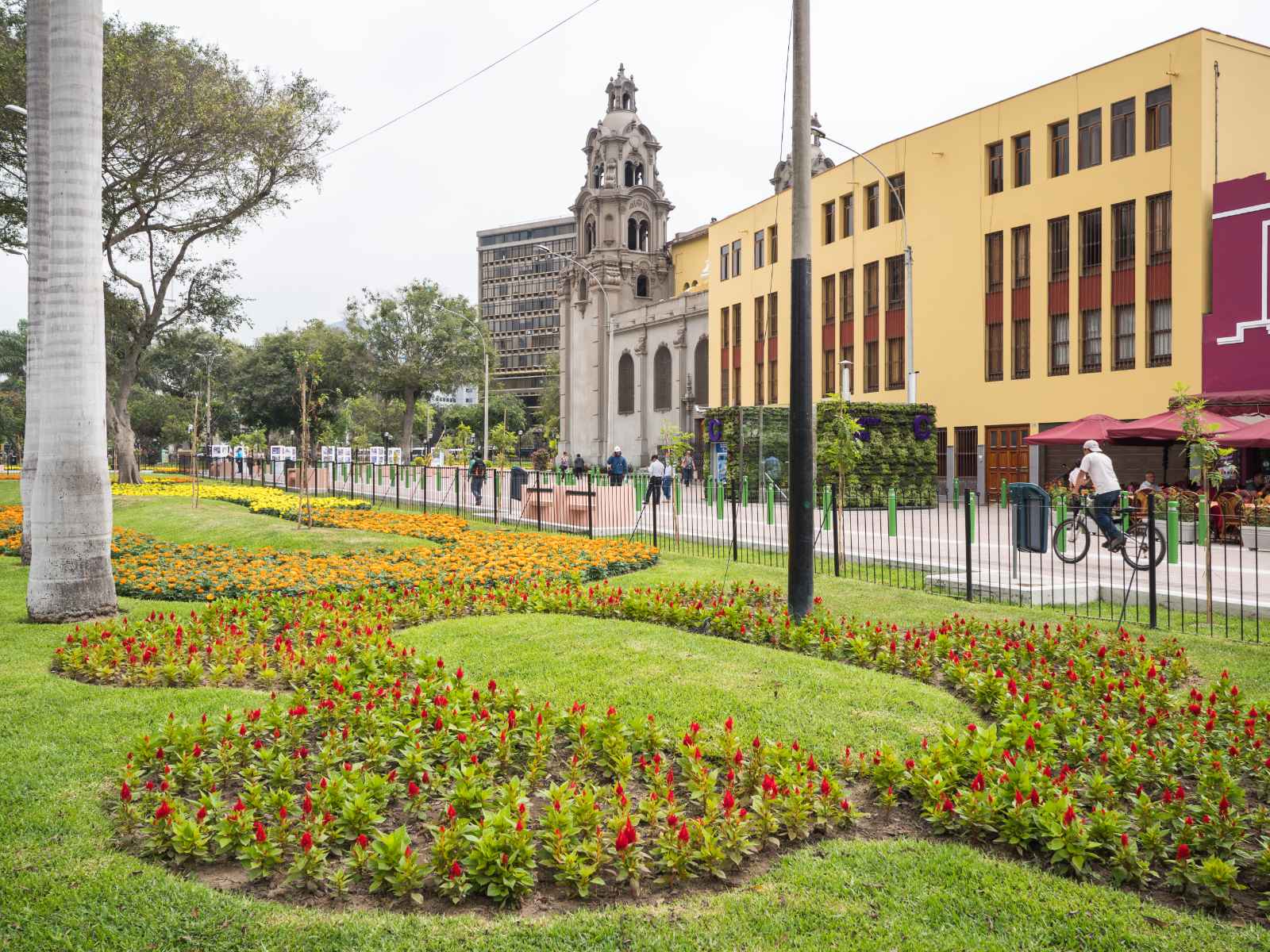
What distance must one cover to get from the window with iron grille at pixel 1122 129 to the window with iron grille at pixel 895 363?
10613mm

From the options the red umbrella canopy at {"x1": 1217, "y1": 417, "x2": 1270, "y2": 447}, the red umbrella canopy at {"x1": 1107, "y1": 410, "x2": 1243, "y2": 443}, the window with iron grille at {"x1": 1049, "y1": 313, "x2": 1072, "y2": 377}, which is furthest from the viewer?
the window with iron grille at {"x1": 1049, "y1": 313, "x2": 1072, "y2": 377}

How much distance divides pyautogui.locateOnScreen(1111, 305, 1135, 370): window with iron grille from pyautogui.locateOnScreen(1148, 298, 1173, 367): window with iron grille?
2.32 ft

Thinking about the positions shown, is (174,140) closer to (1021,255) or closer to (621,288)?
(1021,255)

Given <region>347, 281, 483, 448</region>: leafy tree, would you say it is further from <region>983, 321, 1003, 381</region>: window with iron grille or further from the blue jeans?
the blue jeans

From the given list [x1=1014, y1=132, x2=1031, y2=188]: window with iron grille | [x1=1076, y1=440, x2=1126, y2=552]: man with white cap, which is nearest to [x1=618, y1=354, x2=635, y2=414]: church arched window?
[x1=1014, y1=132, x2=1031, y2=188]: window with iron grille

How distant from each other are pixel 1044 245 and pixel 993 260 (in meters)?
2.26

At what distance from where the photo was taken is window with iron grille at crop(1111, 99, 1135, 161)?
29.0 meters

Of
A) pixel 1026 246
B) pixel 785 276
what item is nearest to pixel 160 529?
pixel 1026 246

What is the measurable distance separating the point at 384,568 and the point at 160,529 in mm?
10435

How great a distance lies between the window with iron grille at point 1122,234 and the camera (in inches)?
1142

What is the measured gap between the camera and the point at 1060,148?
103ft

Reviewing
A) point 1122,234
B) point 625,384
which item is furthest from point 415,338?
point 1122,234

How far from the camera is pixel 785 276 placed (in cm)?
4638

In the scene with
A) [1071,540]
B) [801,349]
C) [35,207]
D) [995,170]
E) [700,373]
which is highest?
[995,170]
